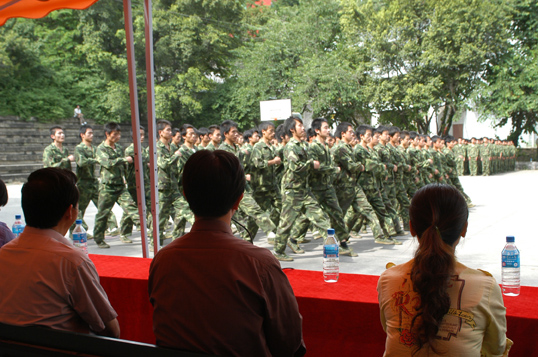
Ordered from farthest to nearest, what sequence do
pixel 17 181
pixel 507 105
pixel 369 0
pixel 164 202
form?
pixel 369 0 → pixel 507 105 → pixel 17 181 → pixel 164 202

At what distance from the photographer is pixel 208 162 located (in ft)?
5.92

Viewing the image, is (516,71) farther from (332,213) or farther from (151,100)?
(151,100)

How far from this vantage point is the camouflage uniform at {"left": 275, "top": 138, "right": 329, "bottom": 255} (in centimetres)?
720

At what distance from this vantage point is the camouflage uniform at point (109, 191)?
338 inches

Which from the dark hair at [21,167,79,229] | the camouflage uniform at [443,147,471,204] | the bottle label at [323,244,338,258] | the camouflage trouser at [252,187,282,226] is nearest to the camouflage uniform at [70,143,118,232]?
the camouflage trouser at [252,187,282,226]

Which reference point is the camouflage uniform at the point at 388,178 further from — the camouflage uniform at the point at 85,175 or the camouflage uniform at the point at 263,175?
the camouflage uniform at the point at 85,175

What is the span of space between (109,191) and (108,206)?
276mm

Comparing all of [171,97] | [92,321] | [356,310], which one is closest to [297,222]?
[356,310]

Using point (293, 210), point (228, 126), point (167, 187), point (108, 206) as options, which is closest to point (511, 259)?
point (293, 210)

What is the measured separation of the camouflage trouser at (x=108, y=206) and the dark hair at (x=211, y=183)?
692 centimetres

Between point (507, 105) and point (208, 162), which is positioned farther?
point (507, 105)

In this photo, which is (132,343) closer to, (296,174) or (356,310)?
(356,310)

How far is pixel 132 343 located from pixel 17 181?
25.9m

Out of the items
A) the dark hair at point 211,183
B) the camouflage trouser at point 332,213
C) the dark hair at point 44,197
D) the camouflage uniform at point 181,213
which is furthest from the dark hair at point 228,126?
the dark hair at point 211,183
